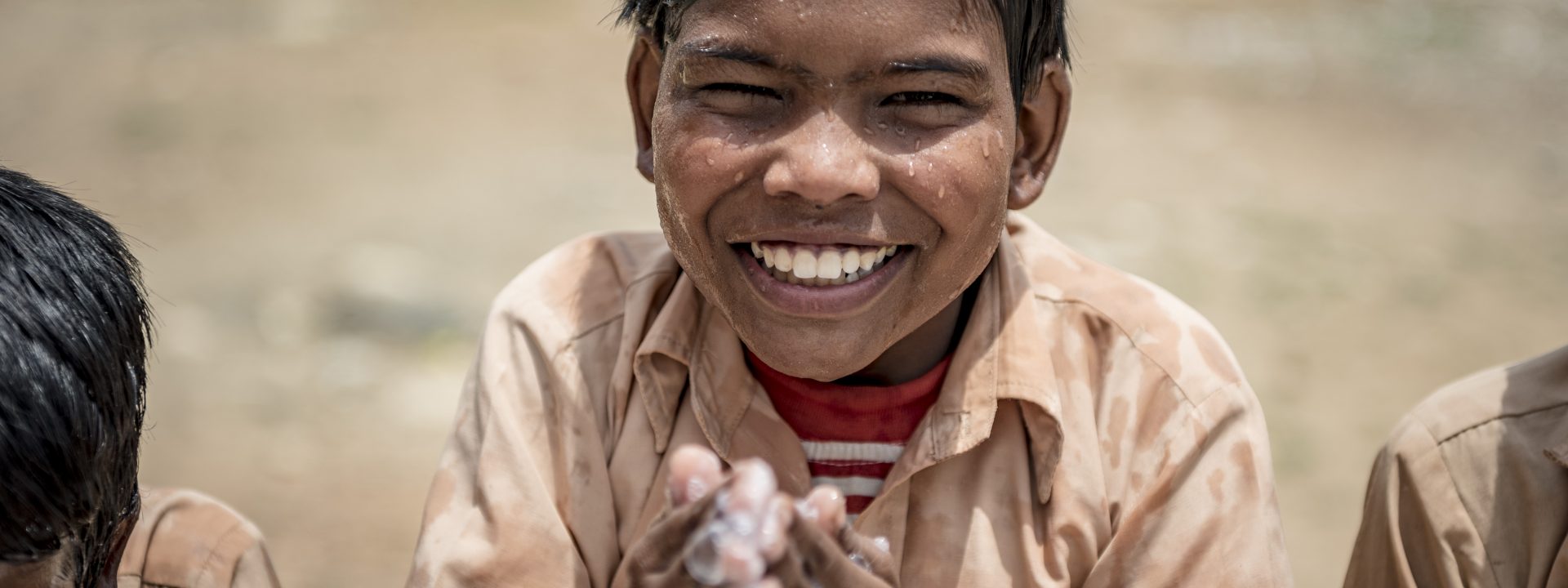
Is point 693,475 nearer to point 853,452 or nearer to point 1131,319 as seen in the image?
point 853,452

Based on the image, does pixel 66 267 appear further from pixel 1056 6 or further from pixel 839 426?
pixel 1056 6

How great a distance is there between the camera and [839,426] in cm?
238

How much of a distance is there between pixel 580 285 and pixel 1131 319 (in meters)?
0.92

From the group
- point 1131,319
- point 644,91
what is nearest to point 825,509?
point 1131,319

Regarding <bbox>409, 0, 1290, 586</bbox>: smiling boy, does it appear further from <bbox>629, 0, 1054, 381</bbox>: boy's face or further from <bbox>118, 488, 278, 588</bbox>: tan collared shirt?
<bbox>118, 488, 278, 588</bbox>: tan collared shirt

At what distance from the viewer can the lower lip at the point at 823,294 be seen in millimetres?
2137

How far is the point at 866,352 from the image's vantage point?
2.18m

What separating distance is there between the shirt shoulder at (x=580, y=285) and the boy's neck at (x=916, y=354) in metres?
0.38

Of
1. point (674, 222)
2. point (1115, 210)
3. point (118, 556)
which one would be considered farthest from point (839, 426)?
point (1115, 210)

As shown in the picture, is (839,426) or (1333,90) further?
(1333,90)

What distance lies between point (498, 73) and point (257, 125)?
4.20ft

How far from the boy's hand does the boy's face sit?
14.3 inches

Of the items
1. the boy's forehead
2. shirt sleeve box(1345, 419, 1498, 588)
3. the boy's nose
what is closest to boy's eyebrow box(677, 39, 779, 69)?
the boy's forehead

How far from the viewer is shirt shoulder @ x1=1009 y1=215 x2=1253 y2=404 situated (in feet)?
7.48
